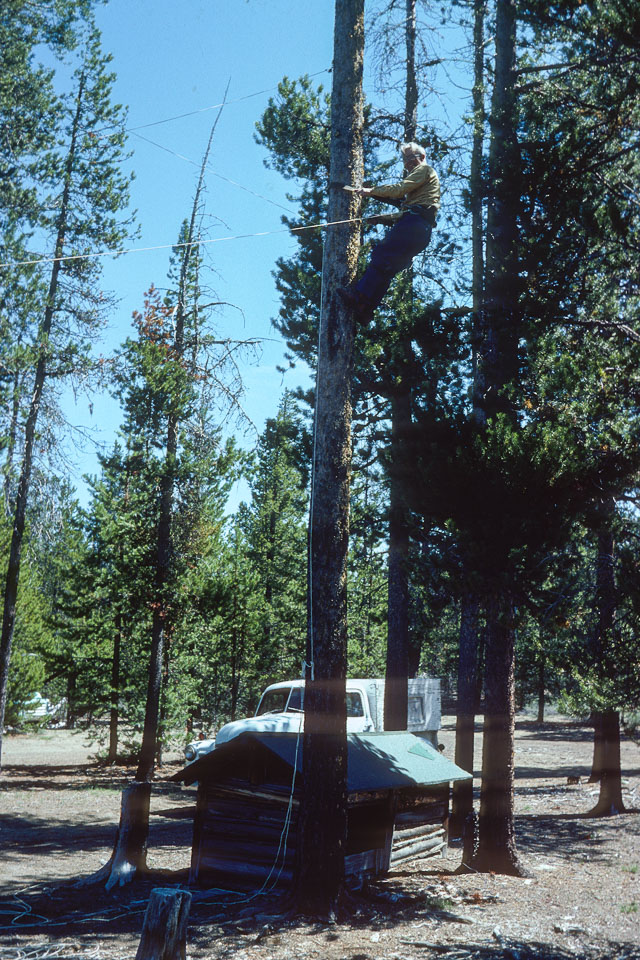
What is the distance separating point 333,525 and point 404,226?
10.1 feet

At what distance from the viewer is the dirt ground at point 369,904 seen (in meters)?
6.74

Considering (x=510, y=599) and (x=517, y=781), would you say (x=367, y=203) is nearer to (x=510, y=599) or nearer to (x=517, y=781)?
(x=510, y=599)

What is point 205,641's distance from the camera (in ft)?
88.2

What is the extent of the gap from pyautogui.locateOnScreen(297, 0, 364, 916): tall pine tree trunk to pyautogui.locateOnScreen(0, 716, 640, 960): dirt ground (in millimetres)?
A: 677

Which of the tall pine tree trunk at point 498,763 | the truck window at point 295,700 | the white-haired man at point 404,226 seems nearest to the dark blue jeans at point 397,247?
the white-haired man at point 404,226

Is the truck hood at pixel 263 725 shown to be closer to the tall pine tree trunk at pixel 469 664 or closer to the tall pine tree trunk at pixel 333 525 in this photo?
the tall pine tree trunk at pixel 469 664

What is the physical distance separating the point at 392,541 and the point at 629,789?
14304mm

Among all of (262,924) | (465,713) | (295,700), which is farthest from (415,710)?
(262,924)

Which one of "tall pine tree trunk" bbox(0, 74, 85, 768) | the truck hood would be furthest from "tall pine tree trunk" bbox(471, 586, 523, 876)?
"tall pine tree trunk" bbox(0, 74, 85, 768)

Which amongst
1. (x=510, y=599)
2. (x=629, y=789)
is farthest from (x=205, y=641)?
(x=510, y=599)

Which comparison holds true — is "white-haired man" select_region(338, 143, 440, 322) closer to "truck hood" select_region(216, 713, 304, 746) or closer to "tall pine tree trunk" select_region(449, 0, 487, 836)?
"tall pine tree trunk" select_region(449, 0, 487, 836)

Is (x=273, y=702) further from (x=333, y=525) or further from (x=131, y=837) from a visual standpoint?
(x=333, y=525)

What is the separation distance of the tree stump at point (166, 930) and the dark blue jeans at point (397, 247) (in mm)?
5715

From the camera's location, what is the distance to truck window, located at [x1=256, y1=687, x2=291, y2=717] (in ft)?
56.4
